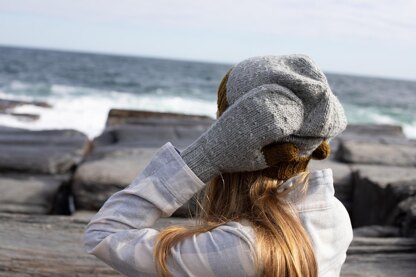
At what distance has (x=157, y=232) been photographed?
1226mm

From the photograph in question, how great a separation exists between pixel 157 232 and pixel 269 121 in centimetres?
35

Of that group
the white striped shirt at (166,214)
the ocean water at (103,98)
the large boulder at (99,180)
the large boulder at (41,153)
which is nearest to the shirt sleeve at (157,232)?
the white striped shirt at (166,214)

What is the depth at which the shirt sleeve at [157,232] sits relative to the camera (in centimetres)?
113

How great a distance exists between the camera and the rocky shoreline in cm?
226

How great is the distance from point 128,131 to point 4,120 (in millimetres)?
6099

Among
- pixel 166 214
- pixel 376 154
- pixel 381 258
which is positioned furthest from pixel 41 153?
pixel 166 214

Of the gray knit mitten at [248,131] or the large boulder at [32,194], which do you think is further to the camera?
the large boulder at [32,194]

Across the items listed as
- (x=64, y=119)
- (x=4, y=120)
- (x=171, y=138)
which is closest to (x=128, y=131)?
(x=171, y=138)

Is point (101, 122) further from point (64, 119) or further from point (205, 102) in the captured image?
point (205, 102)

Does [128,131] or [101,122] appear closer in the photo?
[128,131]

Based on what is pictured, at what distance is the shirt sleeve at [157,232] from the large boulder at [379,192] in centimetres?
217

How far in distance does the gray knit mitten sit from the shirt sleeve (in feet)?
0.17

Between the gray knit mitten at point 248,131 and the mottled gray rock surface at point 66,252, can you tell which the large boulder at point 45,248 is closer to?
the mottled gray rock surface at point 66,252

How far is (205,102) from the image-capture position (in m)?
23.7
